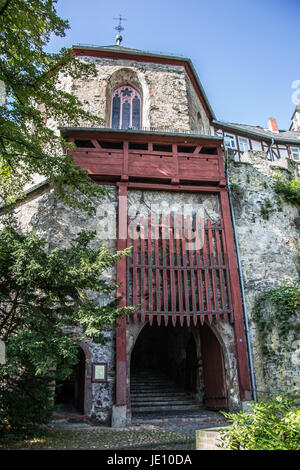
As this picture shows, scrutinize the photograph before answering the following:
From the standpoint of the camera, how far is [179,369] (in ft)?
42.9

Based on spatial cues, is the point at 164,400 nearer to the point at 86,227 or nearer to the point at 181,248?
the point at 181,248

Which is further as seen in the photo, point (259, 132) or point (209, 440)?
point (259, 132)

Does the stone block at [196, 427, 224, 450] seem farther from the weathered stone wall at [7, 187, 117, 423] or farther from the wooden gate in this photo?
the wooden gate

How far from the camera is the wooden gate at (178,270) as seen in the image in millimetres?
9383

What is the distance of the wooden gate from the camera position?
30.8 ft

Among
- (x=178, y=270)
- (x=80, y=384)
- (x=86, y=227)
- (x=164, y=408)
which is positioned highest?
(x=86, y=227)

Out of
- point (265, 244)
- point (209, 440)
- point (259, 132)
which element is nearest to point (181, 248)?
point (265, 244)

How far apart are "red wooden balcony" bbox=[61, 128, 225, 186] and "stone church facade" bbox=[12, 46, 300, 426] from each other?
0.11ft

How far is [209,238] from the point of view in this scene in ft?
33.6

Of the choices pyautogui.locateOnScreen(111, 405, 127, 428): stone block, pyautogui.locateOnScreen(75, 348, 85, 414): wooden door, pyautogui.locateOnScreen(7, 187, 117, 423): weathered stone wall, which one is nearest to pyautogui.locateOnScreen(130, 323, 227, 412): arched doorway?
pyautogui.locateOnScreen(75, 348, 85, 414): wooden door

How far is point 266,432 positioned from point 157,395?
902 centimetres

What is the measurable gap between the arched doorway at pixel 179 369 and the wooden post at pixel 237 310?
0.59 m
